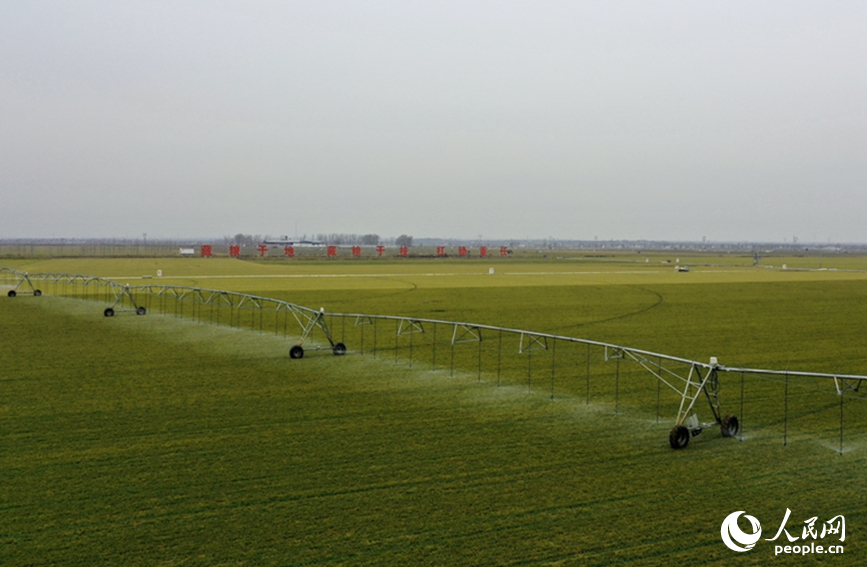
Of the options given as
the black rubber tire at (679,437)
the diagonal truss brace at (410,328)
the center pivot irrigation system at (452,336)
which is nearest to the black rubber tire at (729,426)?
the center pivot irrigation system at (452,336)

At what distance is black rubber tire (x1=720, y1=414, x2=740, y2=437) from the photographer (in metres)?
24.1

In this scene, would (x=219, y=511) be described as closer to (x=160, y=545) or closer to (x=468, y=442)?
(x=160, y=545)

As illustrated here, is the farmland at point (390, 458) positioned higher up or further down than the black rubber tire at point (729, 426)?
further down

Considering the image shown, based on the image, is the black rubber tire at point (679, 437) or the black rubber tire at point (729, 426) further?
the black rubber tire at point (729, 426)

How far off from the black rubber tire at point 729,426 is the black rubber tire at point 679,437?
176 cm

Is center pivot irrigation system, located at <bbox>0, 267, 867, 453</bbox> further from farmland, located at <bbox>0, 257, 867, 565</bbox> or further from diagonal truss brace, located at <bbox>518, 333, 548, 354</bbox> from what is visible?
farmland, located at <bbox>0, 257, 867, 565</bbox>

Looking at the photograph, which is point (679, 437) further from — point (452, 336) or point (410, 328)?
point (410, 328)

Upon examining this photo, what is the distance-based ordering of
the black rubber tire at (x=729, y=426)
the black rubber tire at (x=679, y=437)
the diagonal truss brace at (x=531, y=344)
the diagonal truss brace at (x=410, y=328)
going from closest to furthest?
the black rubber tire at (x=679, y=437) < the black rubber tire at (x=729, y=426) < the diagonal truss brace at (x=531, y=344) < the diagonal truss brace at (x=410, y=328)

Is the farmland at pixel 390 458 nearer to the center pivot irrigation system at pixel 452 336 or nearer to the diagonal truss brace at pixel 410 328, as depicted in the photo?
the center pivot irrigation system at pixel 452 336

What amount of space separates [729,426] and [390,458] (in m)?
10.8

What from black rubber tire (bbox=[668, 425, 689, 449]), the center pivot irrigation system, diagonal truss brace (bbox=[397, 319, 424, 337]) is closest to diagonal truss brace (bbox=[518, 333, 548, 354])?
the center pivot irrigation system

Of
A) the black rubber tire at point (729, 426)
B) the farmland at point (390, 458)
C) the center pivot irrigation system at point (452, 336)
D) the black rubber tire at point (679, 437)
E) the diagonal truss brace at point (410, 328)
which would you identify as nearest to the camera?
the farmland at point (390, 458)

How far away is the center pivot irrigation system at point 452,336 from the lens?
23.8 m

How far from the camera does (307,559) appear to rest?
15469 mm
